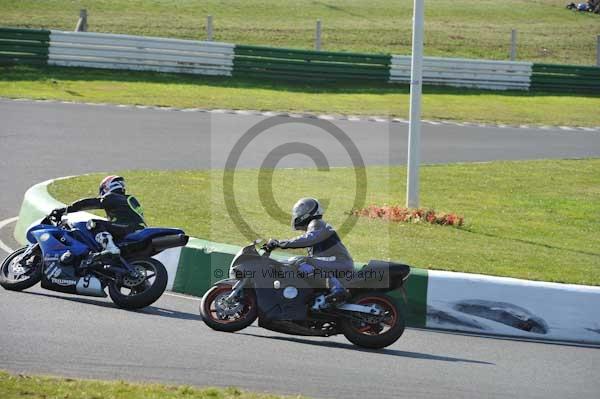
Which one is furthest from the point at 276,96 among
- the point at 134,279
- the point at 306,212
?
the point at 306,212

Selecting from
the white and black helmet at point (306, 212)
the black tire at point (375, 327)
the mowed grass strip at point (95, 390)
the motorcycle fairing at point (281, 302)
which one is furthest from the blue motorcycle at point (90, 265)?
the mowed grass strip at point (95, 390)

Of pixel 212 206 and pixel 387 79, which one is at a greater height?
pixel 387 79

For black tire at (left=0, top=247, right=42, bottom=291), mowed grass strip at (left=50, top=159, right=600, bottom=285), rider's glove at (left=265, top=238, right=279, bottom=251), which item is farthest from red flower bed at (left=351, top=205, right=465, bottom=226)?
black tire at (left=0, top=247, right=42, bottom=291)

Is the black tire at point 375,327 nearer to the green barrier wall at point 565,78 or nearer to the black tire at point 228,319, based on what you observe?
the black tire at point 228,319


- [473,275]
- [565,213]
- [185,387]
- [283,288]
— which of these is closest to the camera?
[185,387]

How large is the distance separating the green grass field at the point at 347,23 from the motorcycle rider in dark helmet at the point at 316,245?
89.0 feet

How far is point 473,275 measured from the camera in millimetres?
10672

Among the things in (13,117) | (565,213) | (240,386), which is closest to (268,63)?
(13,117)

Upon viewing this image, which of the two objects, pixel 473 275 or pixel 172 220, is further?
pixel 172 220

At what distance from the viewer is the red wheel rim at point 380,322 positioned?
959cm

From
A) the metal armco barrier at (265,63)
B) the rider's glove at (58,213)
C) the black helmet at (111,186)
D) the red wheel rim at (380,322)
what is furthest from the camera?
the metal armco barrier at (265,63)

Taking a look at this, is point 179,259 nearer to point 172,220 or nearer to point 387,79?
point 172,220

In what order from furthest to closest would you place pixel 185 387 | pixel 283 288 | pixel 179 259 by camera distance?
pixel 179 259 < pixel 283 288 < pixel 185 387

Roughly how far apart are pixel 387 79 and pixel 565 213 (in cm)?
1612
